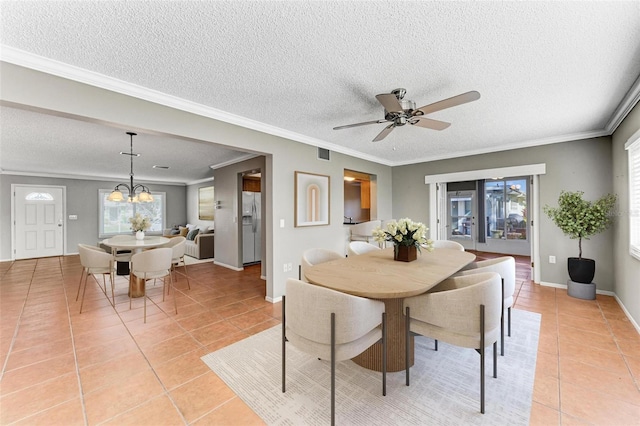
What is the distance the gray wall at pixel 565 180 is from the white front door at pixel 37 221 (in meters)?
10.6

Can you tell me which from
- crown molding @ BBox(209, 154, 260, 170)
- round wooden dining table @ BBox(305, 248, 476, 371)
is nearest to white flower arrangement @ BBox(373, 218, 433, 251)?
round wooden dining table @ BBox(305, 248, 476, 371)

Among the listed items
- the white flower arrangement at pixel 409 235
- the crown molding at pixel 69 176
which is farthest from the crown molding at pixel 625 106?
the crown molding at pixel 69 176

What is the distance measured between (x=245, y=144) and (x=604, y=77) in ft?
11.6

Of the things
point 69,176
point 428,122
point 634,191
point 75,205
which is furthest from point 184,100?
point 75,205

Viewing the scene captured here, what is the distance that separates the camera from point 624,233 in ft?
10.3

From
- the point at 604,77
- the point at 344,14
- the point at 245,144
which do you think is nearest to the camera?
the point at 344,14

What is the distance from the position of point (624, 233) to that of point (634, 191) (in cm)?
62

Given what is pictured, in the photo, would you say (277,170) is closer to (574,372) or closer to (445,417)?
(445,417)

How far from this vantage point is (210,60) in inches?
Answer: 77.7

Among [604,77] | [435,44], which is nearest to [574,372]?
A: [604,77]

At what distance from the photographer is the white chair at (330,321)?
149 centimetres

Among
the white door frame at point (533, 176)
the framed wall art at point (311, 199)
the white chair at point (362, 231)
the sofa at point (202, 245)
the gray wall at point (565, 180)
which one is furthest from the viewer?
the sofa at point (202, 245)

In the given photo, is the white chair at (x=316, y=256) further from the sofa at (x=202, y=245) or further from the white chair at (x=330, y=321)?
the sofa at (x=202, y=245)

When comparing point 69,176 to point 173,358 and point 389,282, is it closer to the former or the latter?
point 173,358
